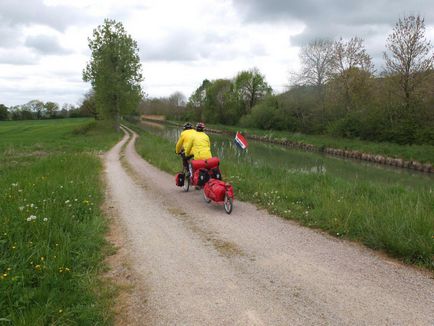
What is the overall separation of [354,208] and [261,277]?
3.27 m

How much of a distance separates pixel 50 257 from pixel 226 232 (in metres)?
3.00

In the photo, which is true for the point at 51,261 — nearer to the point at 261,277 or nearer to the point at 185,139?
the point at 261,277

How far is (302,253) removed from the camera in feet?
17.3

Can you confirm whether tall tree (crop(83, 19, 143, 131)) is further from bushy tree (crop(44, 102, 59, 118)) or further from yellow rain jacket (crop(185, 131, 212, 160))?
bushy tree (crop(44, 102, 59, 118))

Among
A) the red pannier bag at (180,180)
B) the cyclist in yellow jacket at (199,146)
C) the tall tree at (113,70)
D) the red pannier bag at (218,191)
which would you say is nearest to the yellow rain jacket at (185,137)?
the cyclist in yellow jacket at (199,146)

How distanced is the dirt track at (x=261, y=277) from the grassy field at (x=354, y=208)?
0.33 m

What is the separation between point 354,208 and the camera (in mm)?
6836

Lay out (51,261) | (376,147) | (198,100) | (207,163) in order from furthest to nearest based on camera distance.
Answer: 1. (198,100)
2. (376,147)
3. (207,163)
4. (51,261)

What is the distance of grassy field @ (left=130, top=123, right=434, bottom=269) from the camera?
205 inches

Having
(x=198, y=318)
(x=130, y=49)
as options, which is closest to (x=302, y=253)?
(x=198, y=318)

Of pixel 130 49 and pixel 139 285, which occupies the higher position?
pixel 130 49

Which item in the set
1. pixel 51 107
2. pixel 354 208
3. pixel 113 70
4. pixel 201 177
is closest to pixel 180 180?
pixel 201 177

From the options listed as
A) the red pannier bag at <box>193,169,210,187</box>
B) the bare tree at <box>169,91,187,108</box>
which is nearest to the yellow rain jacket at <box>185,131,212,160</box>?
the red pannier bag at <box>193,169,210,187</box>

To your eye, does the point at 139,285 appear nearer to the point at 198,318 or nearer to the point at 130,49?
the point at 198,318
